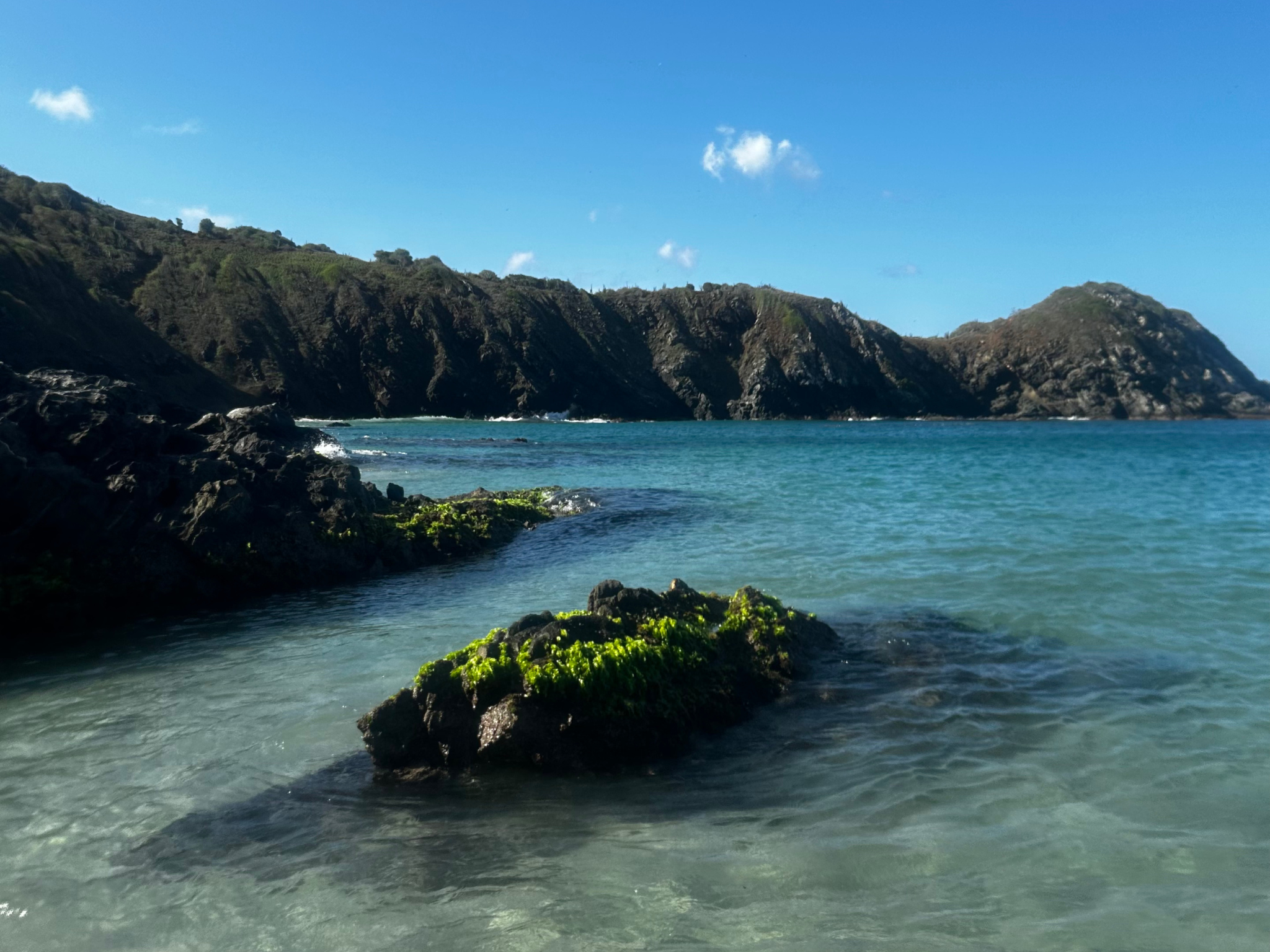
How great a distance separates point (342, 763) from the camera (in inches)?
251

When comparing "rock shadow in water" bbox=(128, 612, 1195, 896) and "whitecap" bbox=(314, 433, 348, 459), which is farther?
"whitecap" bbox=(314, 433, 348, 459)

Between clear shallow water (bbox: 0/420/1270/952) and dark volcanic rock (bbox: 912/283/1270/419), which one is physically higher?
dark volcanic rock (bbox: 912/283/1270/419)

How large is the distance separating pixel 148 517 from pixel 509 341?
351ft

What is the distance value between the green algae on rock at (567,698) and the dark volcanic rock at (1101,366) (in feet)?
448

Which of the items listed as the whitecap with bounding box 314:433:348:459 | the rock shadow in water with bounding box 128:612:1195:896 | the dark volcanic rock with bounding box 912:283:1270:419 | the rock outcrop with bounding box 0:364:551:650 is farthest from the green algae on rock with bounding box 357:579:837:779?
the dark volcanic rock with bounding box 912:283:1270:419

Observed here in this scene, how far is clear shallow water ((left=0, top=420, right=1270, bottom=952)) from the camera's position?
4.37 meters

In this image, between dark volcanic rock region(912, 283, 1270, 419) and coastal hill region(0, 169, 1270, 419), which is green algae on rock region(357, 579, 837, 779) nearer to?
coastal hill region(0, 169, 1270, 419)

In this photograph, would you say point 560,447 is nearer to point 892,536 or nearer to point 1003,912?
point 892,536

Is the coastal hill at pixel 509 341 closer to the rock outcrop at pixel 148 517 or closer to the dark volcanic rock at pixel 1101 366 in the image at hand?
the dark volcanic rock at pixel 1101 366

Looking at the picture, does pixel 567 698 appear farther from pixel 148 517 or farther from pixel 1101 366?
pixel 1101 366

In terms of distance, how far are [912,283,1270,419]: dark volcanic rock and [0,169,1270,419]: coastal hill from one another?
0.37 meters

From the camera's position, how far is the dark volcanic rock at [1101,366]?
128 meters

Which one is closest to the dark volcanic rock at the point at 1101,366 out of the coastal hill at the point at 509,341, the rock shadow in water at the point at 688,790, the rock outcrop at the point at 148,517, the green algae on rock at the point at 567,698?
the coastal hill at the point at 509,341

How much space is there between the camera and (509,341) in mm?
116000
